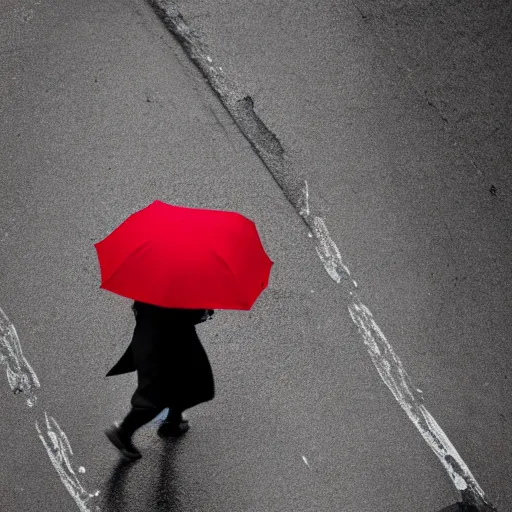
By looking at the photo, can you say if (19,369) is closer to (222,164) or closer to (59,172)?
(59,172)

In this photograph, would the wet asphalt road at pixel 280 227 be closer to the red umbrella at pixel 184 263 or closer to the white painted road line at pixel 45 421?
the white painted road line at pixel 45 421

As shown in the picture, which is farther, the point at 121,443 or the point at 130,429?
the point at 121,443

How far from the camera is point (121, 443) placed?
4.35 meters

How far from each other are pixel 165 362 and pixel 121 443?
102 centimetres

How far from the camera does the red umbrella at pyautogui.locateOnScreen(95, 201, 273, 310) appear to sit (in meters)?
3.16

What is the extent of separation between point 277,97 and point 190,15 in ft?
3.61

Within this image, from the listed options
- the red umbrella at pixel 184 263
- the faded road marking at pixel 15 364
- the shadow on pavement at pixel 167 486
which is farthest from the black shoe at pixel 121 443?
the red umbrella at pixel 184 263

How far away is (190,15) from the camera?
221 inches

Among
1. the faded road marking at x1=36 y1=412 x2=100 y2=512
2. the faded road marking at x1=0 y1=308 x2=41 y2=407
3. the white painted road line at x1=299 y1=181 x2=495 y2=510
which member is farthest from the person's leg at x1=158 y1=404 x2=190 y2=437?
the white painted road line at x1=299 y1=181 x2=495 y2=510

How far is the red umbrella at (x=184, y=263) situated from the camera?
3.16m

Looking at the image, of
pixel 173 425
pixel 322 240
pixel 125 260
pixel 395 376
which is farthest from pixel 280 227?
pixel 125 260

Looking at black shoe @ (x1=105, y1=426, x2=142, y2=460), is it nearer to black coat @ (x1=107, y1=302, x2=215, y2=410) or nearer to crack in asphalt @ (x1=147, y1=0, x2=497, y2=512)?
black coat @ (x1=107, y1=302, x2=215, y2=410)

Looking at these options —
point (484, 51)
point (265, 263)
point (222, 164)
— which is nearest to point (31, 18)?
point (222, 164)

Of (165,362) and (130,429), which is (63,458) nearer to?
(130,429)
